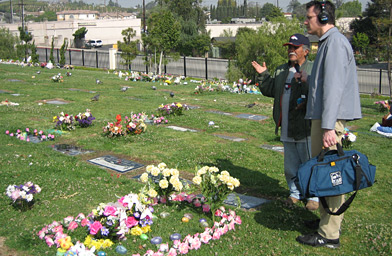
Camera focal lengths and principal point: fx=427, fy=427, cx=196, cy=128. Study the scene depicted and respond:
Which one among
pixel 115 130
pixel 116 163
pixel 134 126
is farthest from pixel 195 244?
pixel 134 126

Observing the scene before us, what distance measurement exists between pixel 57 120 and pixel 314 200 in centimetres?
596

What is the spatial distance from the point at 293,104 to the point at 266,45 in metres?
17.4

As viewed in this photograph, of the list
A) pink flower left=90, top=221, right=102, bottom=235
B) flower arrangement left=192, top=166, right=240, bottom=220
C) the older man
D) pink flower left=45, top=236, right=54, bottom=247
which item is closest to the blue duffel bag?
the older man

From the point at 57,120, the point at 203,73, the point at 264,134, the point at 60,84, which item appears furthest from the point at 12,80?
the point at 203,73

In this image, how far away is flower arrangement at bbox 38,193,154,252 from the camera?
3.77 metres

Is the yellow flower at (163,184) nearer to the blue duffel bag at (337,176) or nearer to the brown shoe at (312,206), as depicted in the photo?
the blue duffel bag at (337,176)

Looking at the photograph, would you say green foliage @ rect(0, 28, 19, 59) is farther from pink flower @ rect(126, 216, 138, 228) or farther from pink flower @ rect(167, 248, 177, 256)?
pink flower @ rect(167, 248, 177, 256)

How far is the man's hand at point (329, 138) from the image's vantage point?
144 inches

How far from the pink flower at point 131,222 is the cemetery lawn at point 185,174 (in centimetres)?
13

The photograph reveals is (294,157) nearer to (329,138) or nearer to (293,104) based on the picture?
(293,104)

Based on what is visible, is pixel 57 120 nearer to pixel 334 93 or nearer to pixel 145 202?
pixel 145 202

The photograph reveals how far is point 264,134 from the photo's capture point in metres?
8.84

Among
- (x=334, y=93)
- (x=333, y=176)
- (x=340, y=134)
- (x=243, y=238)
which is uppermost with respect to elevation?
(x=334, y=93)

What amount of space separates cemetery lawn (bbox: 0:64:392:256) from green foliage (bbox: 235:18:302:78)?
8433mm
